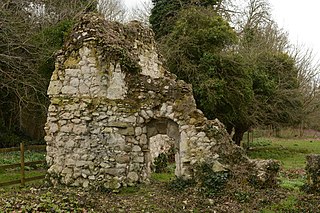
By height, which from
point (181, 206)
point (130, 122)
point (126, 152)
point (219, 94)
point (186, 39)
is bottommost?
A: point (181, 206)

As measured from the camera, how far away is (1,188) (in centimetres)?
1111

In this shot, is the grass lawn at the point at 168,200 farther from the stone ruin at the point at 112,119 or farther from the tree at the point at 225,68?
the tree at the point at 225,68

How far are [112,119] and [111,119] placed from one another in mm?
25

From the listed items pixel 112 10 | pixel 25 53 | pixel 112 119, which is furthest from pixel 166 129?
pixel 112 10

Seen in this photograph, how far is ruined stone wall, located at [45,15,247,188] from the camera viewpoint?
32.3 ft

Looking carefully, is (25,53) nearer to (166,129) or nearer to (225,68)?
(225,68)

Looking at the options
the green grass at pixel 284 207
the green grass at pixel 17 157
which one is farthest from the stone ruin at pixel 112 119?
the green grass at pixel 17 157

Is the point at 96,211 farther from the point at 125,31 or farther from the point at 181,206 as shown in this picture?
the point at 125,31

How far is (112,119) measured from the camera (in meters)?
10.1

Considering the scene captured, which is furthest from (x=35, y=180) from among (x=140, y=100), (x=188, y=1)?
(x=188, y=1)

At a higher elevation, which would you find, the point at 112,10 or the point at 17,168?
the point at 112,10

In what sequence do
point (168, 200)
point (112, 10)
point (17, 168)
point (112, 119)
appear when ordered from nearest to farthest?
point (168, 200)
point (112, 119)
point (17, 168)
point (112, 10)

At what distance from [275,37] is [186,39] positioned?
11157 millimetres

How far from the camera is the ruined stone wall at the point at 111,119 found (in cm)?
985
